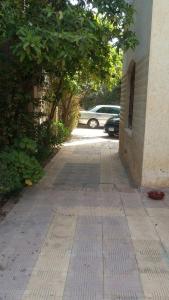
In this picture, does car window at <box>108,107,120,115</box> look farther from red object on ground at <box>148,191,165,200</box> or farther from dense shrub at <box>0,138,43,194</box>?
red object on ground at <box>148,191,165,200</box>

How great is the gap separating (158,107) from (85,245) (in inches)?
129

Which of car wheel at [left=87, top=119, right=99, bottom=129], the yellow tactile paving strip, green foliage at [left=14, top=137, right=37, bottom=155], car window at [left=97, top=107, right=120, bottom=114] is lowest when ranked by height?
the yellow tactile paving strip

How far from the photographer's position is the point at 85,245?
15.4ft

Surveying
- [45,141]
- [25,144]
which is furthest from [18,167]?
[45,141]

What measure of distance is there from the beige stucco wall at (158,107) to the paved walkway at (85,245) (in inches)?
21.1

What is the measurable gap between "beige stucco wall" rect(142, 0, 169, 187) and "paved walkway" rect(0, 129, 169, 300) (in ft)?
1.76

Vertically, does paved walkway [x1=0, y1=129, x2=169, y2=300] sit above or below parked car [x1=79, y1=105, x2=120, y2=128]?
below

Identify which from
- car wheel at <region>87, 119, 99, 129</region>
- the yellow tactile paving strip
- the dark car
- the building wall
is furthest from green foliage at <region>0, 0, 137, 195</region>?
car wheel at <region>87, 119, 99, 129</region>

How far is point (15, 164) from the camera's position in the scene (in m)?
6.80

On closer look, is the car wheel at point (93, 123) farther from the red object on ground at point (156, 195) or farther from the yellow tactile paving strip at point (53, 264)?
the yellow tactile paving strip at point (53, 264)

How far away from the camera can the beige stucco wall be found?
6.86m

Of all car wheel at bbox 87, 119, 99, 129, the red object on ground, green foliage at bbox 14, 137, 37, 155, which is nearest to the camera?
the red object on ground

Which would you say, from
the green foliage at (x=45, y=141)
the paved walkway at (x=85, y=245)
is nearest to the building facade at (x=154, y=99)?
the paved walkway at (x=85, y=245)

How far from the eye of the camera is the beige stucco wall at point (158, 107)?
686cm
